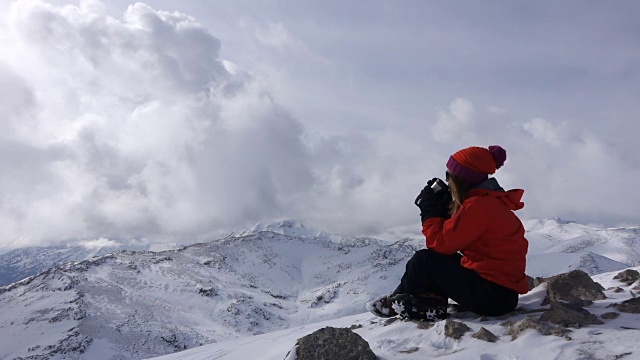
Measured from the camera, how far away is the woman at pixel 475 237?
5.66 m

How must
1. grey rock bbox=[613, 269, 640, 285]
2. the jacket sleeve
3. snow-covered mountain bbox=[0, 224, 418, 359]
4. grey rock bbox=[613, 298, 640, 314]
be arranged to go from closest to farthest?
the jacket sleeve < grey rock bbox=[613, 298, 640, 314] < grey rock bbox=[613, 269, 640, 285] < snow-covered mountain bbox=[0, 224, 418, 359]

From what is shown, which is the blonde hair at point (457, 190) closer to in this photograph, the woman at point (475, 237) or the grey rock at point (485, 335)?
the woman at point (475, 237)

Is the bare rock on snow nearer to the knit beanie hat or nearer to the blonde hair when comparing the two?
the blonde hair

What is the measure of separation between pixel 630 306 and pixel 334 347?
4.10 m

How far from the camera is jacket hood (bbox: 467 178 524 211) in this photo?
5789 millimetres

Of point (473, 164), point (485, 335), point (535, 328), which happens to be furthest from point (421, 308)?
point (473, 164)

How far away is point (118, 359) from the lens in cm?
10588

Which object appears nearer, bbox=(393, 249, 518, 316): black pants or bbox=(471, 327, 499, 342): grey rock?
bbox=(471, 327, 499, 342): grey rock

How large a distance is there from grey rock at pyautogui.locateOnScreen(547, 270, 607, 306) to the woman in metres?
1.83

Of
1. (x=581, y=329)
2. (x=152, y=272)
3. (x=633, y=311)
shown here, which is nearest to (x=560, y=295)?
(x=633, y=311)

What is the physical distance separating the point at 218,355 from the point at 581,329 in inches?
237

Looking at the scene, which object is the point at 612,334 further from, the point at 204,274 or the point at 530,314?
the point at 204,274

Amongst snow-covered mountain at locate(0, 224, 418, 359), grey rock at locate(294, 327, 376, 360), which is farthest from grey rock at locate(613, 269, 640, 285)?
snow-covered mountain at locate(0, 224, 418, 359)

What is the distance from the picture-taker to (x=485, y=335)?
217 inches
